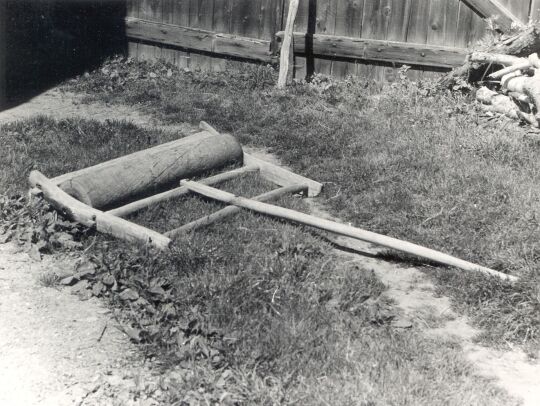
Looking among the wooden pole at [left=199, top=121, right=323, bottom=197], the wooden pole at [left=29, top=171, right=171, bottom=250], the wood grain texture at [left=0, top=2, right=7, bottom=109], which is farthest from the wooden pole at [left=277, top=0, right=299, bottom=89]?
the wooden pole at [left=29, top=171, right=171, bottom=250]

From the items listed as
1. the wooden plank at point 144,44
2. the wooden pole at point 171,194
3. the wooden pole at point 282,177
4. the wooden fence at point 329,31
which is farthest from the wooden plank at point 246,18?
the wooden pole at point 171,194

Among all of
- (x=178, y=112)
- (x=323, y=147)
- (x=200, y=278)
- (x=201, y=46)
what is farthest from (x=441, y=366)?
(x=201, y=46)

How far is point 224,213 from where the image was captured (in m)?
4.85

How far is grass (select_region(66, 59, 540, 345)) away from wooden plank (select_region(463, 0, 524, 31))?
104 cm

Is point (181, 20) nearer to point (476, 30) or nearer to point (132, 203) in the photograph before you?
point (476, 30)

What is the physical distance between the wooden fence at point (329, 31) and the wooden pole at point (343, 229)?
4.21 metres

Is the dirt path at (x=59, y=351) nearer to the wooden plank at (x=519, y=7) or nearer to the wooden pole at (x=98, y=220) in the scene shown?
the wooden pole at (x=98, y=220)

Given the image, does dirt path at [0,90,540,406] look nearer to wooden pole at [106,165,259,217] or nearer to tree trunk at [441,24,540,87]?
wooden pole at [106,165,259,217]

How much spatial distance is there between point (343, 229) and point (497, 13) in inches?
184

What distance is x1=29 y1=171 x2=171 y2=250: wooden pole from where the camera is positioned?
14.2 ft

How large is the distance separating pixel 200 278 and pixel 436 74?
17.4ft

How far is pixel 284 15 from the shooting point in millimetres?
9242

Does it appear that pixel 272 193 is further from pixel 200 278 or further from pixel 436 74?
pixel 436 74

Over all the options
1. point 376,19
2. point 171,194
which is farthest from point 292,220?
point 376,19
